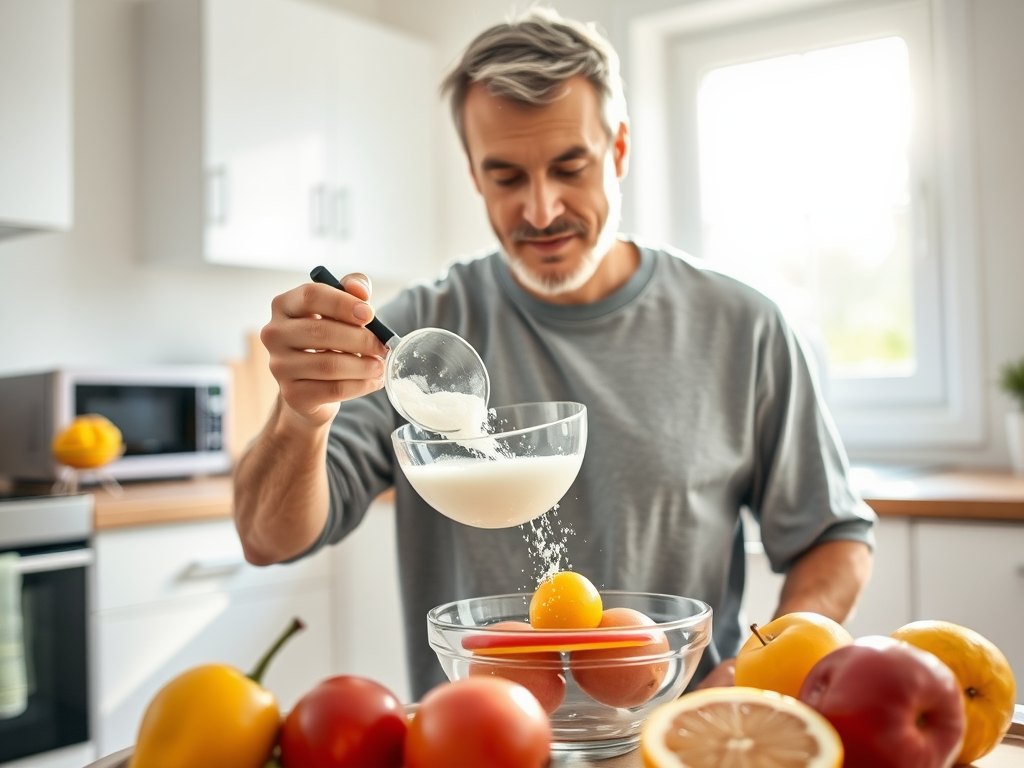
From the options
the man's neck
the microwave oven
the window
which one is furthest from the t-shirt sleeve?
the microwave oven

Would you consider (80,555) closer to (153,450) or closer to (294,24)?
(153,450)

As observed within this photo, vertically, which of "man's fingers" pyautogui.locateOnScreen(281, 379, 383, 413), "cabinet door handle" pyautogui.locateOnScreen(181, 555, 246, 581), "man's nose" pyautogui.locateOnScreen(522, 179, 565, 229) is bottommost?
"cabinet door handle" pyautogui.locateOnScreen(181, 555, 246, 581)

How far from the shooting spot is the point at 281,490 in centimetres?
120

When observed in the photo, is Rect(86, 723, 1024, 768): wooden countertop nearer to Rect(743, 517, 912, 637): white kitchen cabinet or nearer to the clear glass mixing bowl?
the clear glass mixing bowl

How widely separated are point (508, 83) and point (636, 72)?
173cm

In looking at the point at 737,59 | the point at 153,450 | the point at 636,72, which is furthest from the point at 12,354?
the point at 737,59

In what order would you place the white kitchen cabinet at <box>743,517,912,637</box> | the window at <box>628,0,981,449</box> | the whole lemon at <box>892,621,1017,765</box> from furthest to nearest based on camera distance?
the window at <box>628,0,981,449</box>, the white kitchen cabinet at <box>743,517,912,637</box>, the whole lemon at <box>892,621,1017,765</box>

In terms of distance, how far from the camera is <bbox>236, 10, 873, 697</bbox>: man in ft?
4.42

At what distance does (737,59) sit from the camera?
9.62ft

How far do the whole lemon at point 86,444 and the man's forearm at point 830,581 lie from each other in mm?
1645

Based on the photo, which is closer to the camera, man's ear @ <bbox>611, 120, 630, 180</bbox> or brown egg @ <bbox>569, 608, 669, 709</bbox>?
brown egg @ <bbox>569, 608, 669, 709</bbox>

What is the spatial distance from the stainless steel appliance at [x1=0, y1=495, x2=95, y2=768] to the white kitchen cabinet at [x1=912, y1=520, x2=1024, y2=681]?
1.66 meters

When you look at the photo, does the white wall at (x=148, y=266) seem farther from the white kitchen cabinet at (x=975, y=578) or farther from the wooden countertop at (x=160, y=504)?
the white kitchen cabinet at (x=975, y=578)

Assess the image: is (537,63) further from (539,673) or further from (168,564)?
(168,564)
